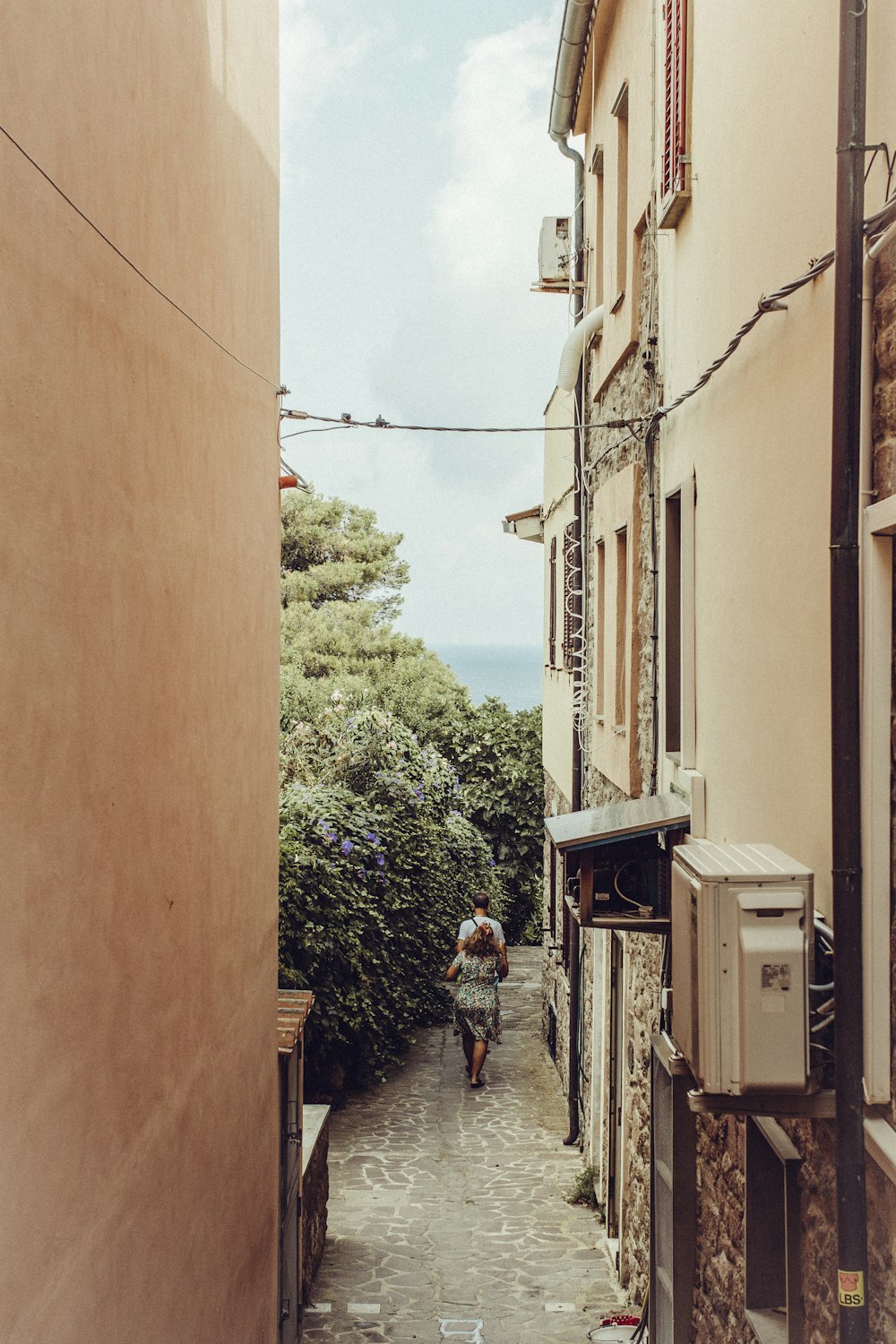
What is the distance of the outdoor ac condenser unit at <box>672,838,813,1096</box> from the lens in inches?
157

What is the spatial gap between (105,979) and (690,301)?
4831 mm

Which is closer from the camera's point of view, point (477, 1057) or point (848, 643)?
point (848, 643)

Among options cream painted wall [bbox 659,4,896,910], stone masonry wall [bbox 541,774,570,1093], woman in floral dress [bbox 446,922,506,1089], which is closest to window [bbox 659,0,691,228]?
cream painted wall [bbox 659,4,896,910]

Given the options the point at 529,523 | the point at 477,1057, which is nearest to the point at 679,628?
the point at 477,1057

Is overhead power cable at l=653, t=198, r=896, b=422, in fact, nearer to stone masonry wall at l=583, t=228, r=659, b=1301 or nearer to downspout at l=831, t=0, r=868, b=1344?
downspout at l=831, t=0, r=868, b=1344

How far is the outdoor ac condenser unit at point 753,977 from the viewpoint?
3998 millimetres

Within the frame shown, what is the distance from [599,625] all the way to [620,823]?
5015 mm

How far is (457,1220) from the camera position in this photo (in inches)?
403

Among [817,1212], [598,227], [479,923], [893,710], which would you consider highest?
[598,227]

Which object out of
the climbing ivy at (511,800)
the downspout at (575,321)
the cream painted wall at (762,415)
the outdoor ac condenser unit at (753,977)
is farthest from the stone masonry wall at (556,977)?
the outdoor ac condenser unit at (753,977)

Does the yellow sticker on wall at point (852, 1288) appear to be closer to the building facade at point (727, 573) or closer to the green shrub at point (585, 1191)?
the building facade at point (727, 573)

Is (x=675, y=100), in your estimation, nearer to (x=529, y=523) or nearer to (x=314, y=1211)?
(x=314, y=1211)

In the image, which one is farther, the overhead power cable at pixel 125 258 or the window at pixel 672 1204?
the window at pixel 672 1204

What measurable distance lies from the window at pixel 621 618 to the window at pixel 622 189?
1.90m
